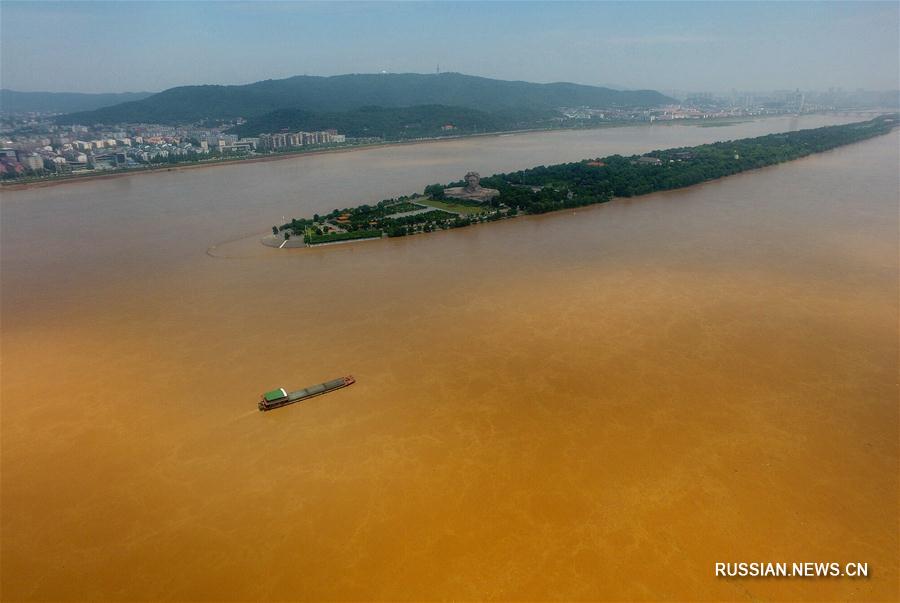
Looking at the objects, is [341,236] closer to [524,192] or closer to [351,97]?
[524,192]

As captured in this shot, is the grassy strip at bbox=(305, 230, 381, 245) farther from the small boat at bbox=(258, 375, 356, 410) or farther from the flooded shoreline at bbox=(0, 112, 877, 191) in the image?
the flooded shoreline at bbox=(0, 112, 877, 191)

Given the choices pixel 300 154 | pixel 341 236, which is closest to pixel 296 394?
pixel 341 236

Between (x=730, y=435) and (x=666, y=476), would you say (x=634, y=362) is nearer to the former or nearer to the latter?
(x=730, y=435)

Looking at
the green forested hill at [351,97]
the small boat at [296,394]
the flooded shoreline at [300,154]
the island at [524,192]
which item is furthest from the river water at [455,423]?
the green forested hill at [351,97]

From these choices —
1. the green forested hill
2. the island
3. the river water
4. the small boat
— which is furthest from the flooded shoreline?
the small boat

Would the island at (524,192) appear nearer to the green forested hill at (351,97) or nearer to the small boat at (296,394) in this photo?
the small boat at (296,394)

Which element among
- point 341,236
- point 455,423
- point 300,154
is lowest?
point 455,423

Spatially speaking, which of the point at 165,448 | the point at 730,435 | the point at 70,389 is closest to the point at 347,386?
the point at 165,448
